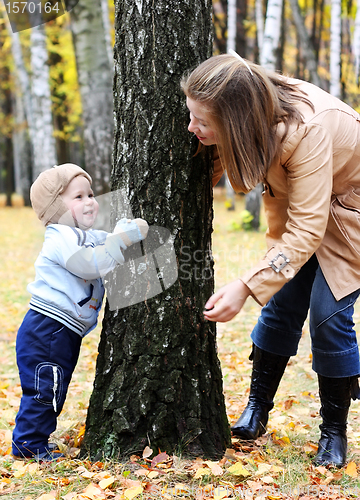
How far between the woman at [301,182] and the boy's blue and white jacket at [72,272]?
0.58 m

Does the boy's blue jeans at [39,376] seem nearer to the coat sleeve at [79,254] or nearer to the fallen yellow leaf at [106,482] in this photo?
the coat sleeve at [79,254]

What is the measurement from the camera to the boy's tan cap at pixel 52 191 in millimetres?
2262

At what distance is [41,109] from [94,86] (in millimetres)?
3719

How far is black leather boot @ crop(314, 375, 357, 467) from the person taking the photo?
2.20 m

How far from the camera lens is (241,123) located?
1.82m

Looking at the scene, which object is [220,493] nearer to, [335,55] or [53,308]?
[53,308]

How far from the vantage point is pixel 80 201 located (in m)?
2.30

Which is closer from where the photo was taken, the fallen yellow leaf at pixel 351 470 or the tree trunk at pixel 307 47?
the fallen yellow leaf at pixel 351 470

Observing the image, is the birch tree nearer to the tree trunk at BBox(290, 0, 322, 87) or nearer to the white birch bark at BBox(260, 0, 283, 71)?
the white birch bark at BBox(260, 0, 283, 71)

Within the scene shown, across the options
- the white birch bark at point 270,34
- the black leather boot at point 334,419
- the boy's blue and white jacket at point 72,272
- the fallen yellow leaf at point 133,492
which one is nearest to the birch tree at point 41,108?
the white birch bark at point 270,34

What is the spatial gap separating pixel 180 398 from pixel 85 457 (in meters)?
0.54

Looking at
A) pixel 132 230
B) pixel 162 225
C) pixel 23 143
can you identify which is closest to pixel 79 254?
pixel 132 230

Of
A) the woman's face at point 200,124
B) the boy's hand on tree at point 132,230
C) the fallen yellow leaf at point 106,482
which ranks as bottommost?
the fallen yellow leaf at point 106,482

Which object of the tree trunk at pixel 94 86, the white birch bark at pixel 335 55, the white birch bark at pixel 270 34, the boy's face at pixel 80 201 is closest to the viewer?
the boy's face at pixel 80 201
